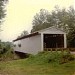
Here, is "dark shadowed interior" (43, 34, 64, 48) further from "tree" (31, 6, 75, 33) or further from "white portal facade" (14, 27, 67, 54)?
"tree" (31, 6, 75, 33)

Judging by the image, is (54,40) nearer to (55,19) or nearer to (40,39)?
(40,39)

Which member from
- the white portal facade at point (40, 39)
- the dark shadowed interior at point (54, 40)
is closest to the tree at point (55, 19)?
the white portal facade at point (40, 39)

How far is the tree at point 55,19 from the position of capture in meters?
17.5

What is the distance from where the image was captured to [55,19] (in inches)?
786

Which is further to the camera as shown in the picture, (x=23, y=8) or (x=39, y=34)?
(x=39, y=34)

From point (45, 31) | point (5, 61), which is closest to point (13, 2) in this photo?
point (5, 61)

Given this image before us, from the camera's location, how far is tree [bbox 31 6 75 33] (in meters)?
17.5

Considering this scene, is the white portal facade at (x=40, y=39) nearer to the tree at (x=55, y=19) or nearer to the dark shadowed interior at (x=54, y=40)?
the dark shadowed interior at (x=54, y=40)

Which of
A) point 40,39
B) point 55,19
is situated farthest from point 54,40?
point 55,19

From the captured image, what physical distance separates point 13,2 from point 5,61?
17.5ft

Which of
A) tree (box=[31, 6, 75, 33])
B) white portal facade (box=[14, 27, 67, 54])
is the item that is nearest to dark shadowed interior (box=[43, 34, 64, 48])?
white portal facade (box=[14, 27, 67, 54])

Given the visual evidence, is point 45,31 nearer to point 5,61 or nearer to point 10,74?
point 5,61

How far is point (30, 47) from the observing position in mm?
20500

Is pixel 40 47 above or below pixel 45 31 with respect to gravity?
below
